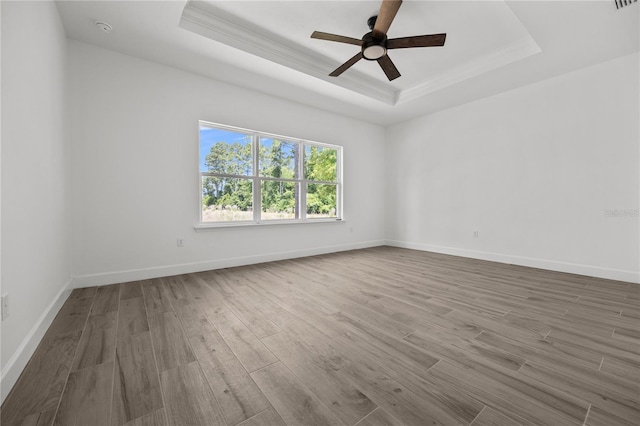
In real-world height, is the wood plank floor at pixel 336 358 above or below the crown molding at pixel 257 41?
below

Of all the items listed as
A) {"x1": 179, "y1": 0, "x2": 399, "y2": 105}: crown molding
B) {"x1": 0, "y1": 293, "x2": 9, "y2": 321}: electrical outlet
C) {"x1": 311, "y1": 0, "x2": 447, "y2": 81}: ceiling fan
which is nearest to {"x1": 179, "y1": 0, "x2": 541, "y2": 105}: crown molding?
{"x1": 179, "y1": 0, "x2": 399, "y2": 105}: crown molding

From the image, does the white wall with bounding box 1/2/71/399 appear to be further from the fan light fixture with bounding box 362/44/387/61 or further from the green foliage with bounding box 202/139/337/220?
the fan light fixture with bounding box 362/44/387/61

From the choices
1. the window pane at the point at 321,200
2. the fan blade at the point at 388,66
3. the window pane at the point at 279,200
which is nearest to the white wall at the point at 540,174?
the window pane at the point at 321,200

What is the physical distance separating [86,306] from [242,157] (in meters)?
2.64

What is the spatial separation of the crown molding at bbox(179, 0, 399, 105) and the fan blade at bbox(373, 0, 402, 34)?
1.25m

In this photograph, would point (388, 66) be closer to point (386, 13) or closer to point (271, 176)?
point (386, 13)

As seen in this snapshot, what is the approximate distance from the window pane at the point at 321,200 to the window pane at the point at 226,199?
120 cm

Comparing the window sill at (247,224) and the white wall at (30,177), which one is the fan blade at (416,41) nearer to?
the white wall at (30,177)

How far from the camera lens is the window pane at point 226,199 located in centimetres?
391

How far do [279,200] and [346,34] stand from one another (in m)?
2.61

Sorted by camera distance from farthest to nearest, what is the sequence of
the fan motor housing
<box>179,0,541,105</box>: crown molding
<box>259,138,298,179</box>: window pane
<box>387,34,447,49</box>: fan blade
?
<box>259,138,298,179</box>: window pane, <box>179,0,541,105</box>: crown molding, the fan motor housing, <box>387,34,447,49</box>: fan blade

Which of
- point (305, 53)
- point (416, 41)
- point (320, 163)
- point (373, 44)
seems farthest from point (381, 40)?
point (320, 163)

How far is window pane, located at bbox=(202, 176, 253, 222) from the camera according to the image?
3910mm

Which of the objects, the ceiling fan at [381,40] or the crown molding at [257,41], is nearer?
the ceiling fan at [381,40]
